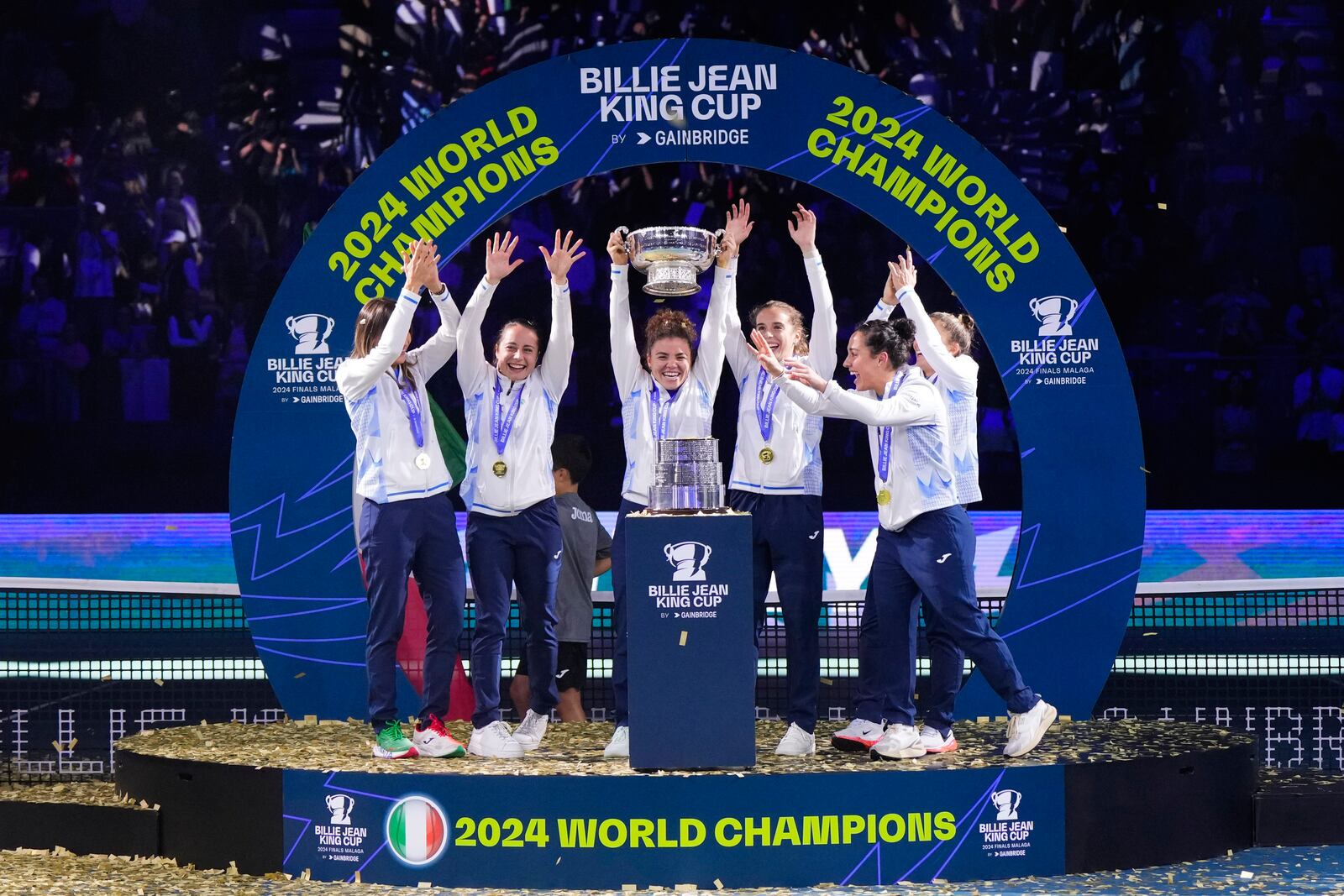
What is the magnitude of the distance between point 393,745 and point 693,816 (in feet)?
3.95

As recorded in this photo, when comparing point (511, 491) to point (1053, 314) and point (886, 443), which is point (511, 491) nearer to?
point (886, 443)

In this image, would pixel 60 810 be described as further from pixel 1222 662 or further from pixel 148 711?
pixel 1222 662

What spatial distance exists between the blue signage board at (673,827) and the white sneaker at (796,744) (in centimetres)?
55

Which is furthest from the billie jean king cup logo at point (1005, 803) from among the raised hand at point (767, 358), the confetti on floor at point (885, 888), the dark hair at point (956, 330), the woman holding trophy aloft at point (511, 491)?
the dark hair at point (956, 330)

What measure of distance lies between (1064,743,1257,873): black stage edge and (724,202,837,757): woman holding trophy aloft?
999 millimetres

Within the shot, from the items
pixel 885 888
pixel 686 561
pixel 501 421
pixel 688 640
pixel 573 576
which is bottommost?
pixel 885 888

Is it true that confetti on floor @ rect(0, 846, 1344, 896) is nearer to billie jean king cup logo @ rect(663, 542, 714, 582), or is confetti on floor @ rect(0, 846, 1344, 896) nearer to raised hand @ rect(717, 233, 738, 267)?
billie jean king cup logo @ rect(663, 542, 714, 582)

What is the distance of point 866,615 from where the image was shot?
5.76 meters

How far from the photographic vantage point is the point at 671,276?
564 centimetres

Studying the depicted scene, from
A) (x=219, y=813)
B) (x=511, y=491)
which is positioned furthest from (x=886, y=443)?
(x=219, y=813)

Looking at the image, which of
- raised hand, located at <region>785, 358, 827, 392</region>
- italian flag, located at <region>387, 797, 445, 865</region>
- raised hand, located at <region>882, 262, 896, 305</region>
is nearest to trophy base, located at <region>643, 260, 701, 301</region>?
raised hand, located at <region>785, 358, 827, 392</region>

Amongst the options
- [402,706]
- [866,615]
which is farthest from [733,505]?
[402,706]

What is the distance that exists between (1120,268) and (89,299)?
6.78 meters

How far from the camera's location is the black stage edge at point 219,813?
17.1 feet
